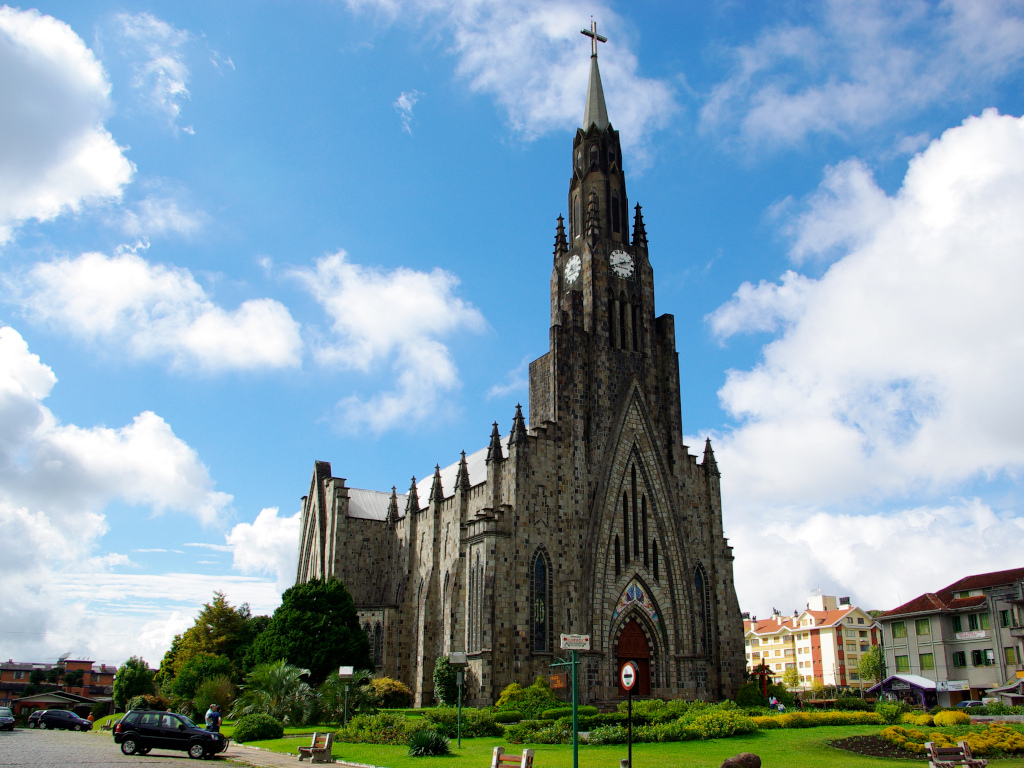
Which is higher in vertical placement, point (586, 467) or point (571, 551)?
point (586, 467)

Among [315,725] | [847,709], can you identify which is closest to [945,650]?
[847,709]

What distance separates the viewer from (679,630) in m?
49.9

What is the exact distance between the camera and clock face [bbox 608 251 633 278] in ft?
184

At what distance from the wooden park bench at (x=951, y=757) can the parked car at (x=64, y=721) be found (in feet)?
155

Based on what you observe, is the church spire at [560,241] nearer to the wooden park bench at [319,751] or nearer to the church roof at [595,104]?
the church roof at [595,104]

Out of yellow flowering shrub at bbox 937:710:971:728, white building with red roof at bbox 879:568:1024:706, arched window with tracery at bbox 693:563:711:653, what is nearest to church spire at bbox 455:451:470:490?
arched window with tracery at bbox 693:563:711:653

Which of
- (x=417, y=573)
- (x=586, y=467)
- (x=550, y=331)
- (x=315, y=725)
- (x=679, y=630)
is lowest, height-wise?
(x=315, y=725)

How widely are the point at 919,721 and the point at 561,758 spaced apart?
1675 cm

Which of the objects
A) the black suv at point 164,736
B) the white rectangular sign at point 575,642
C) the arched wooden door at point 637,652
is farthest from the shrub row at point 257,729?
the arched wooden door at point 637,652

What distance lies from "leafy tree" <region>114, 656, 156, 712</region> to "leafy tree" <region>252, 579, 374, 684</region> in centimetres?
2808

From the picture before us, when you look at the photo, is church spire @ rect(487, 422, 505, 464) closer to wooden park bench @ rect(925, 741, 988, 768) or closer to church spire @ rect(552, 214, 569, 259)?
church spire @ rect(552, 214, 569, 259)

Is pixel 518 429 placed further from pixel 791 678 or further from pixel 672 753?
pixel 791 678

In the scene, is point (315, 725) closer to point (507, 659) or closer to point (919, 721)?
point (507, 659)

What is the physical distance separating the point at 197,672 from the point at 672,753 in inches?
1628
